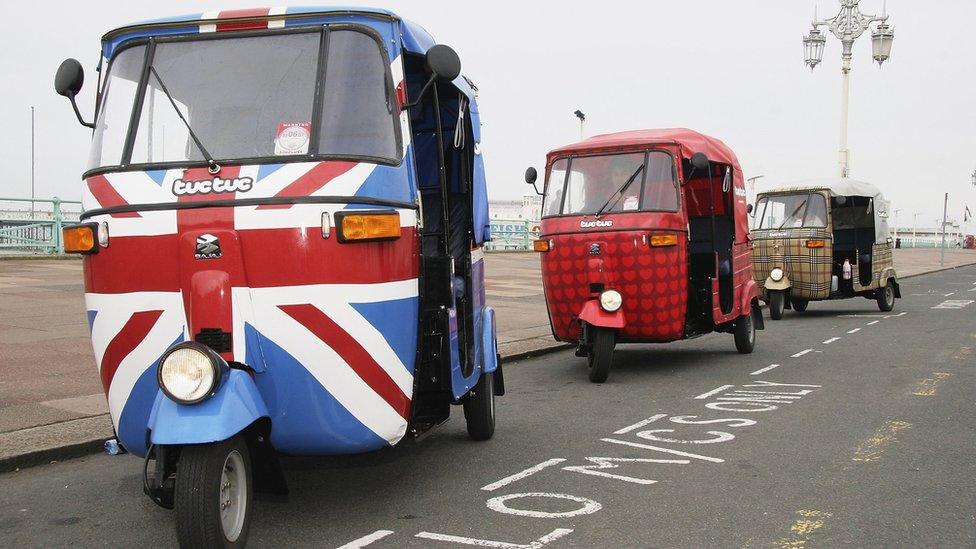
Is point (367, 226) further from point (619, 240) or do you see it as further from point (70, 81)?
point (619, 240)

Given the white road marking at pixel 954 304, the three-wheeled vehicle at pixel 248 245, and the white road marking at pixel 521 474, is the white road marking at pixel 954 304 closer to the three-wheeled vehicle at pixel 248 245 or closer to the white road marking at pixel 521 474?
the white road marking at pixel 521 474

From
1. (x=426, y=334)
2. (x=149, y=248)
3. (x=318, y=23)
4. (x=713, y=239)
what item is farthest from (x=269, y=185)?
(x=713, y=239)

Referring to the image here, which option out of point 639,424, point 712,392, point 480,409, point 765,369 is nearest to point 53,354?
point 480,409

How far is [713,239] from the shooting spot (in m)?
12.1

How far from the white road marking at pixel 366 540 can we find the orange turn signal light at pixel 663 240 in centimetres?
620

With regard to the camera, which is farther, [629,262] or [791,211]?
[791,211]

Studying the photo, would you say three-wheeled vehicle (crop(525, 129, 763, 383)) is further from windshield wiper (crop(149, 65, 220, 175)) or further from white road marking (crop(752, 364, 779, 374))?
windshield wiper (crop(149, 65, 220, 175))

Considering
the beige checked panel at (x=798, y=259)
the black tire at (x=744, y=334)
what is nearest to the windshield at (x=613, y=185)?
the black tire at (x=744, y=334)

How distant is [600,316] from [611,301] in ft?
0.64

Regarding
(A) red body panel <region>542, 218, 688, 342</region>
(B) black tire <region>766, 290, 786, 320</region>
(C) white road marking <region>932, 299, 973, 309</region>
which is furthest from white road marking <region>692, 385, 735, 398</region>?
(C) white road marking <region>932, 299, 973, 309</region>

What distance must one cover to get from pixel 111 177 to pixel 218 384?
136 centimetres

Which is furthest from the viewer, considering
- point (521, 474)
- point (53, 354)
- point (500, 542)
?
point (53, 354)

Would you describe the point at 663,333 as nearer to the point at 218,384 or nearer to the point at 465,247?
the point at 465,247

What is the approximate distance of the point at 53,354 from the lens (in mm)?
10102
